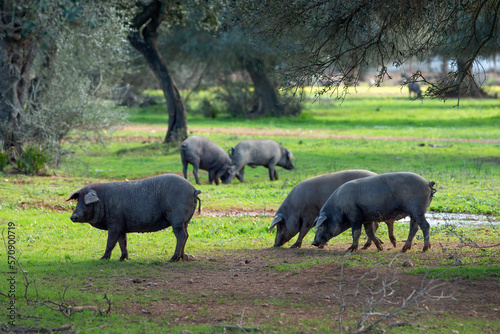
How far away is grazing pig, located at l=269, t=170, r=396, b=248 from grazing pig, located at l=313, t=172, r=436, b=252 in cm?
76

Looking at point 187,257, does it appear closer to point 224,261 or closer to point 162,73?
point 224,261

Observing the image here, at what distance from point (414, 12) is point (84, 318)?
19.9 ft

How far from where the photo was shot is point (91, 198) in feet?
29.2

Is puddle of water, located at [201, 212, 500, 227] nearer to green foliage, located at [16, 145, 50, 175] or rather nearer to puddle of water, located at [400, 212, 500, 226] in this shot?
puddle of water, located at [400, 212, 500, 226]

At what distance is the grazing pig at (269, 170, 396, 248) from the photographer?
34.8 ft

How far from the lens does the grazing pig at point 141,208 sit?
896 centimetres

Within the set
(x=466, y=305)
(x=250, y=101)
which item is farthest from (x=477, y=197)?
(x=250, y=101)

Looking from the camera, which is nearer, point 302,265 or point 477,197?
point 302,265

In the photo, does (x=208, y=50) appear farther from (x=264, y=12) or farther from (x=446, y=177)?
(x=264, y=12)

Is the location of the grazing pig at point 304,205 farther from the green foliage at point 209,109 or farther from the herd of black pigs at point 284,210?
the green foliage at point 209,109

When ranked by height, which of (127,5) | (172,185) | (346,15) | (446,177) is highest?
(127,5)

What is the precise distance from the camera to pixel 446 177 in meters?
18.2

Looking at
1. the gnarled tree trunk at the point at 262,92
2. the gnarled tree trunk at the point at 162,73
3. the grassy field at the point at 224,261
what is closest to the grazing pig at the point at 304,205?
the grassy field at the point at 224,261

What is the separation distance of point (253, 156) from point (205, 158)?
1.59m
